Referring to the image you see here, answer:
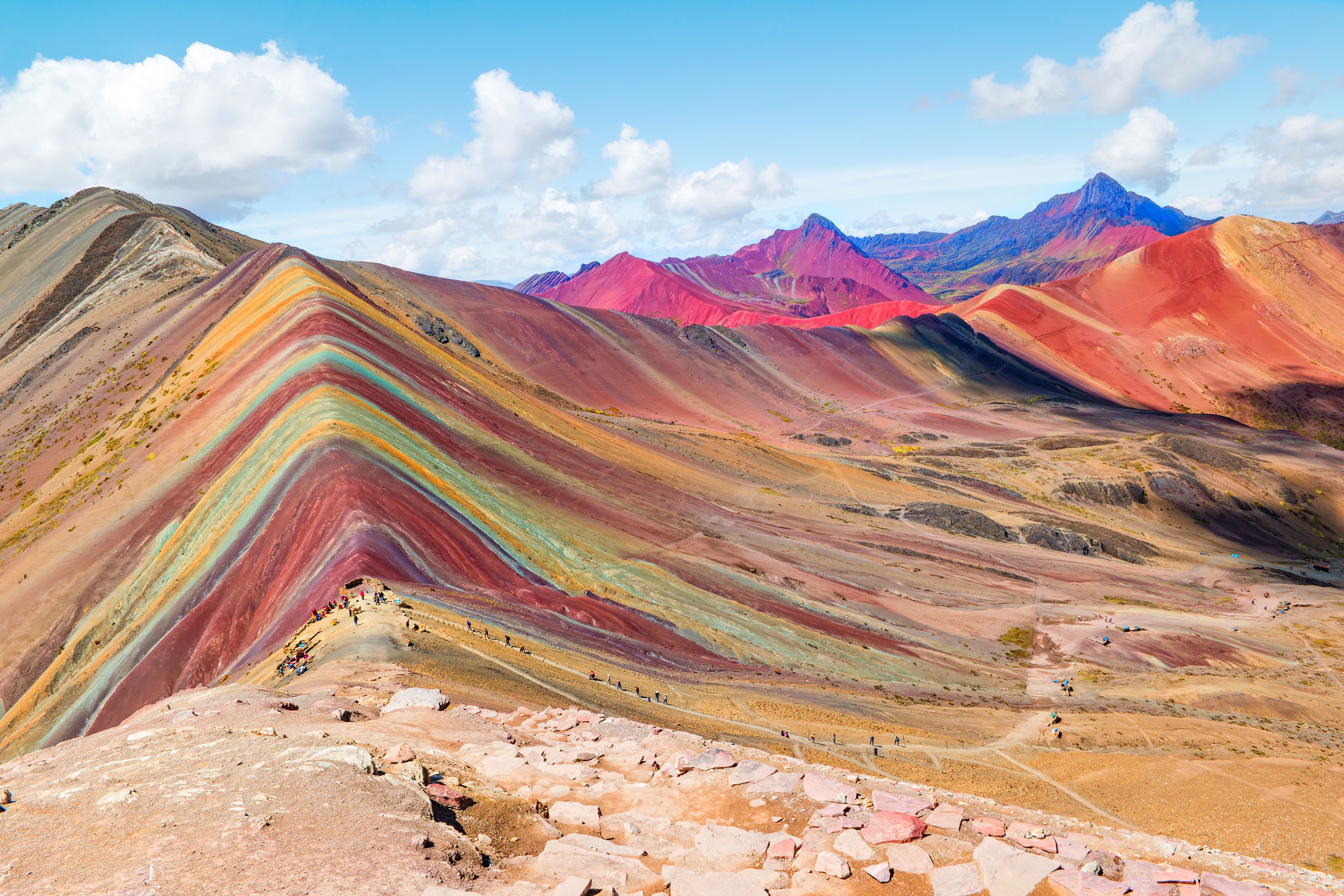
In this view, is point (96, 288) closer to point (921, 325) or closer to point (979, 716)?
point (979, 716)

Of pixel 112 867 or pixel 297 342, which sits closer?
pixel 112 867

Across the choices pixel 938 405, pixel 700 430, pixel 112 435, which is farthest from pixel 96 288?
pixel 938 405

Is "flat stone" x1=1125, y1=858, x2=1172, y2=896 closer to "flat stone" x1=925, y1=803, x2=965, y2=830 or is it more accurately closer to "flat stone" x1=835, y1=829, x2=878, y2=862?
"flat stone" x1=925, y1=803, x2=965, y2=830

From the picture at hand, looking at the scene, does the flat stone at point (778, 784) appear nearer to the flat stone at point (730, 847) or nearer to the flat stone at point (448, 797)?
the flat stone at point (730, 847)

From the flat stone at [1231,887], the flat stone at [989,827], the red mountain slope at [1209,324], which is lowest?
the flat stone at [1231,887]

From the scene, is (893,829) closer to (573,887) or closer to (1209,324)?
(573,887)

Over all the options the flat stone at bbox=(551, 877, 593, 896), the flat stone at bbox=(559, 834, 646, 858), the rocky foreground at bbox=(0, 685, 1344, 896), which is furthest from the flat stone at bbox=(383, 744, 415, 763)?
the flat stone at bbox=(551, 877, 593, 896)

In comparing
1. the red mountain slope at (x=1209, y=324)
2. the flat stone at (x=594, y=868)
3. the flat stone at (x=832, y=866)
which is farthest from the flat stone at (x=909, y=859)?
the red mountain slope at (x=1209, y=324)

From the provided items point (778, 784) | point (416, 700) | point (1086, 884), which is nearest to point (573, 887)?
point (778, 784)
